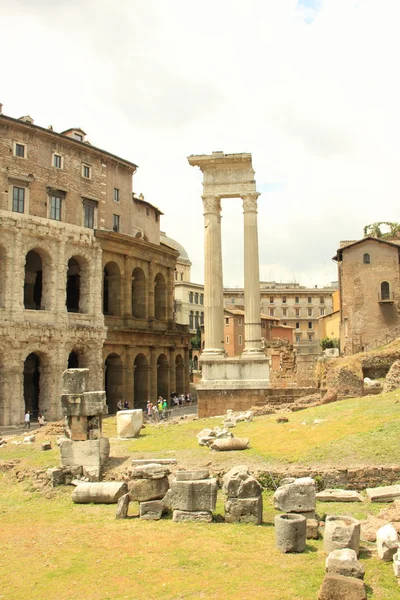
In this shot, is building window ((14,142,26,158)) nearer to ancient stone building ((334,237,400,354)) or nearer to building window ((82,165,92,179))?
building window ((82,165,92,179))

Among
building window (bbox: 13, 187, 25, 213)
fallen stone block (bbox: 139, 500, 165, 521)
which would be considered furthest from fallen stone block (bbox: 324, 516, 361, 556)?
building window (bbox: 13, 187, 25, 213)

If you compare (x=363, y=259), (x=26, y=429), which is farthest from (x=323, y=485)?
(x=363, y=259)

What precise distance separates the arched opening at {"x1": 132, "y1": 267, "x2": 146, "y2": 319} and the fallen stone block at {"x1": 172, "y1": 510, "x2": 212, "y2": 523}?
30.1m

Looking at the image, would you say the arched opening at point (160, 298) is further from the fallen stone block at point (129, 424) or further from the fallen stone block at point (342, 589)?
the fallen stone block at point (342, 589)

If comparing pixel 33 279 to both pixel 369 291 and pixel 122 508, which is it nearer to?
pixel 369 291

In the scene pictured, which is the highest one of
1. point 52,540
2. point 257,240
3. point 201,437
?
point 257,240

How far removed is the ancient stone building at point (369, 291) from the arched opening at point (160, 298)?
41.8 feet

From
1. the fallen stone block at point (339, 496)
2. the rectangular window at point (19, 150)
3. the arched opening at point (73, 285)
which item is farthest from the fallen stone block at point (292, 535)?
the arched opening at point (73, 285)

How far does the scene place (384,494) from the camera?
10.2 m

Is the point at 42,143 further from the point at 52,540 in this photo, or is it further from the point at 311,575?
the point at 311,575

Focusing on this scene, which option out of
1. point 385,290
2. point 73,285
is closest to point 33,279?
point 73,285

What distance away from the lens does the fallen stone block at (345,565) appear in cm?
680

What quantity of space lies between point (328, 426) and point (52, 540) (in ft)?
23.8

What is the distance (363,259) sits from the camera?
139 ft
